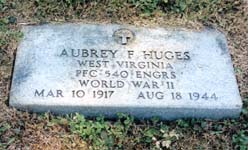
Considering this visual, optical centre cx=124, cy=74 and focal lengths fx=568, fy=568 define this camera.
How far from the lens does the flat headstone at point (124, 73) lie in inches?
118

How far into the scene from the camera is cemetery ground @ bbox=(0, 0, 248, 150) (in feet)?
9.69

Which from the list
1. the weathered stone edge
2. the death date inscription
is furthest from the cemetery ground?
the death date inscription

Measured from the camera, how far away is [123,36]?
337 centimetres

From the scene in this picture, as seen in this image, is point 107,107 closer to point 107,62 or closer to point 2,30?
point 107,62

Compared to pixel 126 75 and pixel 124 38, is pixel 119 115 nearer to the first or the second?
pixel 126 75

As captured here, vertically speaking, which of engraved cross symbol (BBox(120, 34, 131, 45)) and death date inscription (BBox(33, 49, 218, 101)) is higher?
engraved cross symbol (BBox(120, 34, 131, 45))

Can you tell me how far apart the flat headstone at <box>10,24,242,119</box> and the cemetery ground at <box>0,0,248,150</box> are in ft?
0.19

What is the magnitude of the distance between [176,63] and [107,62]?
0.40 metres

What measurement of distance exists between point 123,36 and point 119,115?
572 millimetres

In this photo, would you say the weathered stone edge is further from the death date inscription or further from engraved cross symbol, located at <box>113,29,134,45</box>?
engraved cross symbol, located at <box>113,29,134,45</box>

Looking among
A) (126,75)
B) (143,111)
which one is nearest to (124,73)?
(126,75)

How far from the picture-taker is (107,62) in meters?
3.20

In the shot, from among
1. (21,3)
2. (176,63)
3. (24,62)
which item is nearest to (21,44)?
(24,62)

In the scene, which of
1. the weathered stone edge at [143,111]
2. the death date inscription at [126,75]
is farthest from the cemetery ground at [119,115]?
the death date inscription at [126,75]
